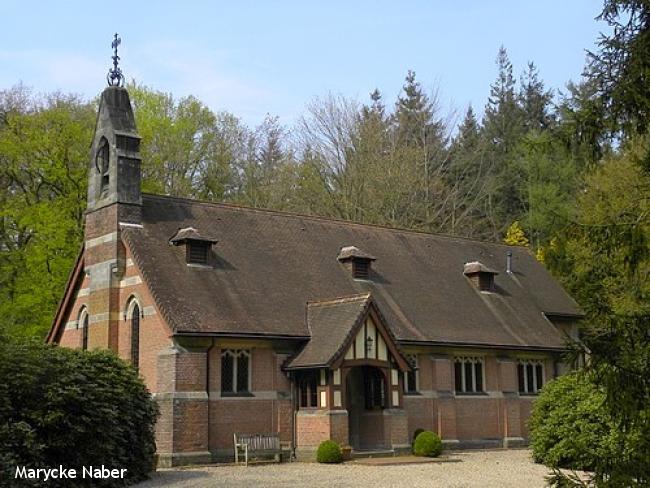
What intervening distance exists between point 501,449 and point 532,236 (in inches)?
1100

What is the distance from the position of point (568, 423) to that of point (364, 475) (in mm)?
6092

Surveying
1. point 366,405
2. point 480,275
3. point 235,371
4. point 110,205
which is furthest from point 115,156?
point 480,275

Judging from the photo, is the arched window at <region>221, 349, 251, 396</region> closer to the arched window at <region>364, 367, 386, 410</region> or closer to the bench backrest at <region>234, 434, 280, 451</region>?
the bench backrest at <region>234, 434, 280, 451</region>

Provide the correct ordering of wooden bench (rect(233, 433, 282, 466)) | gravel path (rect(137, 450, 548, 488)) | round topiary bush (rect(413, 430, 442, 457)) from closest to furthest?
gravel path (rect(137, 450, 548, 488)) → wooden bench (rect(233, 433, 282, 466)) → round topiary bush (rect(413, 430, 442, 457))

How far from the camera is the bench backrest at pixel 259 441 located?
26281mm

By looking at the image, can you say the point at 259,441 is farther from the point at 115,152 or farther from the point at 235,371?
the point at 115,152

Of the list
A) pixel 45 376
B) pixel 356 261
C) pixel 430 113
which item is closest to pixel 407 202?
pixel 430 113

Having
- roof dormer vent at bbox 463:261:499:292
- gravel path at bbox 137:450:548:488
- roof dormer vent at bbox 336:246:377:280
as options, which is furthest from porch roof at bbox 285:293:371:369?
roof dormer vent at bbox 463:261:499:292

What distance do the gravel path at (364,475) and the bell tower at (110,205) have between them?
777cm

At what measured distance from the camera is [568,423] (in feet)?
77.3

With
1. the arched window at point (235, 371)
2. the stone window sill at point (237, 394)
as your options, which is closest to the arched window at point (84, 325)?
the arched window at point (235, 371)

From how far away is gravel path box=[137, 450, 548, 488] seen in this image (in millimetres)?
19469

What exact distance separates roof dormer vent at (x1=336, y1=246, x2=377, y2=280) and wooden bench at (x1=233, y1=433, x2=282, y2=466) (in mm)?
8102

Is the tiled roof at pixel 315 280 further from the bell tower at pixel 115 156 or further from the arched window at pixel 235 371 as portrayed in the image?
the bell tower at pixel 115 156
